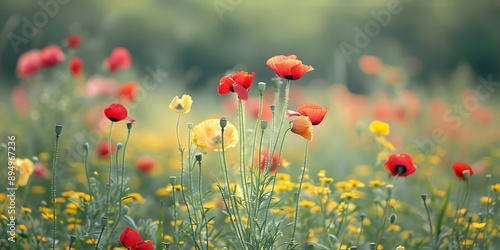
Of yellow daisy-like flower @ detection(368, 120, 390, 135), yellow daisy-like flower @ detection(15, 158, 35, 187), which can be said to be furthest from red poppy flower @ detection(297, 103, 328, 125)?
yellow daisy-like flower @ detection(15, 158, 35, 187)

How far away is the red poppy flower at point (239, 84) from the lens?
163 cm

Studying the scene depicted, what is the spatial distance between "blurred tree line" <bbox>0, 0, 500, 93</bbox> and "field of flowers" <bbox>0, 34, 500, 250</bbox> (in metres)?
0.82

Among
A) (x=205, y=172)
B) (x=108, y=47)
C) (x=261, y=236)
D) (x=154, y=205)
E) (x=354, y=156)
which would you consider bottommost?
(x=261, y=236)

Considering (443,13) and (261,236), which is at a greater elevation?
(443,13)

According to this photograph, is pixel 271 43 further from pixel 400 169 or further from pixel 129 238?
pixel 129 238

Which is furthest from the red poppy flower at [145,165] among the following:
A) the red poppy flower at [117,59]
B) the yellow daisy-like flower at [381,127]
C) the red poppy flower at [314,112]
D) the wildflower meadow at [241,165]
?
the red poppy flower at [314,112]

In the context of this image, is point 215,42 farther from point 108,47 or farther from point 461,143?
point 461,143

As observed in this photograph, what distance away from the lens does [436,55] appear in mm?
6891

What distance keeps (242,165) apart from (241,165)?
326 millimetres

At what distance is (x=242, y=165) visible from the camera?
206cm

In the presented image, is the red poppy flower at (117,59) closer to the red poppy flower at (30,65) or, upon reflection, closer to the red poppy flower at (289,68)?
the red poppy flower at (30,65)

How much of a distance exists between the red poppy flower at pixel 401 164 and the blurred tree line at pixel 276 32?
179 inches

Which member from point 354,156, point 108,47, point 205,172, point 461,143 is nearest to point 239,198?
point 205,172

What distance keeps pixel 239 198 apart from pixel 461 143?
2.78m
